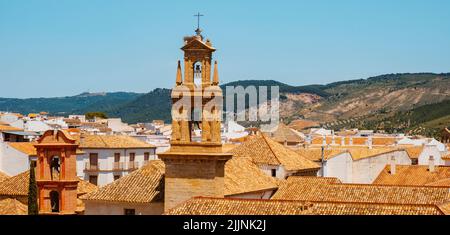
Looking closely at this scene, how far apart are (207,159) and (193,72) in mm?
2912

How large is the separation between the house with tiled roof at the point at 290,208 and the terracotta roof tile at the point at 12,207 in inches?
477

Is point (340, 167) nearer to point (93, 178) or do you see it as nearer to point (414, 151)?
point (93, 178)

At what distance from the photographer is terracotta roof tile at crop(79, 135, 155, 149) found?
4847 cm

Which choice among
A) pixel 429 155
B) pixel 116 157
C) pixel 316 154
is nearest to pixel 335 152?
pixel 316 154

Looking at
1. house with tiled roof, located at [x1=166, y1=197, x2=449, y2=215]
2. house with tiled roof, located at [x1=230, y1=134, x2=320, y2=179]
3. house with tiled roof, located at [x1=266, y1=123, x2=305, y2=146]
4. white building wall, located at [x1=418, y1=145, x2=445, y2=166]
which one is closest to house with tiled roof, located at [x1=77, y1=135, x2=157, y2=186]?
house with tiled roof, located at [x1=230, y1=134, x2=320, y2=179]

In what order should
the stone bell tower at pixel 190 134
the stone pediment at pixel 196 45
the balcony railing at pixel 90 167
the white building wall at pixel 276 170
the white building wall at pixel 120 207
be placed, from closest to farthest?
the stone bell tower at pixel 190 134
the stone pediment at pixel 196 45
the white building wall at pixel 120 207
the white building wall at pixel 276 170
the balcony railing at pixel 90 167

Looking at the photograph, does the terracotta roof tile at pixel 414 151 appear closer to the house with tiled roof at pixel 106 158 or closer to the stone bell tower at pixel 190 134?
the house with tiled roof at pixel 106 158

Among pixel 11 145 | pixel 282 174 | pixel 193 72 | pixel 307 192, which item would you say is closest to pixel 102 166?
pixel 11 145

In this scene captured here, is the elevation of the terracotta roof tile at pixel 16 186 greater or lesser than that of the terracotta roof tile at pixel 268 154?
lesser

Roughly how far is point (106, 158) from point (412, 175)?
1756cm

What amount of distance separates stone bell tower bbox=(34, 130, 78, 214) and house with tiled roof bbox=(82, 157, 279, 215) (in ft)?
20.2

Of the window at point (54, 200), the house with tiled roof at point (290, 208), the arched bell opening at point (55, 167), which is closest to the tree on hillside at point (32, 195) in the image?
the window at point (54, 200)

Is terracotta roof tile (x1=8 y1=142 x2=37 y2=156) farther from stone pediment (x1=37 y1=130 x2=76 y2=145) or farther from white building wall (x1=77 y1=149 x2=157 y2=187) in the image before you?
stone pediment (x1=37 y1=130 x2=76 y2=145)

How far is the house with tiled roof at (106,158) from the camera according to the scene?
4762 centimetres
